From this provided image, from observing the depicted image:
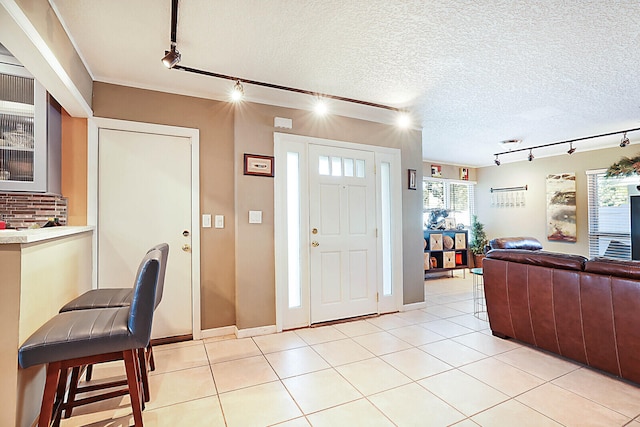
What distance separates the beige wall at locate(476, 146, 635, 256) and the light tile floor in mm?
4099

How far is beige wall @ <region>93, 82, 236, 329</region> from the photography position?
3039mm

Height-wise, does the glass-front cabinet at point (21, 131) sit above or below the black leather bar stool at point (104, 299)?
above

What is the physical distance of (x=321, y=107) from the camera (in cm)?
339

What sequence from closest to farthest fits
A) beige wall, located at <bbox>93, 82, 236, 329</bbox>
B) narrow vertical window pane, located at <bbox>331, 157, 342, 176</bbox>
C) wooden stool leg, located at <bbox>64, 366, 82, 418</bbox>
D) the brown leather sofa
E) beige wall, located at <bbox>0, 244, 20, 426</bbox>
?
1. beige wall, located at <bbox>0, 244, 20, 426</bbox>
2. wooden stool leg, located at <bbox>64, 366, 82, 418</bbox>
3. the brown leather sofa
4. beige wall, located at <bbox>93, 82, 236, 329</bbox>
5. narrow vertical window pane, located at <bbox>331, 157, 342, 176</bbox>

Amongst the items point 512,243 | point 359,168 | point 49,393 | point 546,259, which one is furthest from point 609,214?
point 49,393

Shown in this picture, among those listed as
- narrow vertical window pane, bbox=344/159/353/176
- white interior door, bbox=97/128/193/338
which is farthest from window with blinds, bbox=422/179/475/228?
white interior door, bbox=97/128/193/338

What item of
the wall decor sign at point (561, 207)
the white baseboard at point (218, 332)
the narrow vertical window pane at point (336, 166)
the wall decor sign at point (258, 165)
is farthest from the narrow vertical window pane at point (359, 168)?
the wall decor sign at point (561, 207)

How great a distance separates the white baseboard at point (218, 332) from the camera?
10.1 feet

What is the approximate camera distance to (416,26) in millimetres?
2053

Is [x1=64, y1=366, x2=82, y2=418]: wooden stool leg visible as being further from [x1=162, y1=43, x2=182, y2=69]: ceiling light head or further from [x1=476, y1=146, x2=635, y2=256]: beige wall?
[x1=476, y1=146, x2=635, y2=256]: beige wall

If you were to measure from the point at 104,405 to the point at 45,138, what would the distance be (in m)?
2.02

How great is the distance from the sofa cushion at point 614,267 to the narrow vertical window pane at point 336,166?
7.89 ft

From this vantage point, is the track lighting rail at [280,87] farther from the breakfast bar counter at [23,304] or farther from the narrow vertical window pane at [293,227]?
the breakfast bar counter at [23,304]

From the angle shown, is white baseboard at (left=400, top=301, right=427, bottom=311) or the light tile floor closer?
the light tile floor
